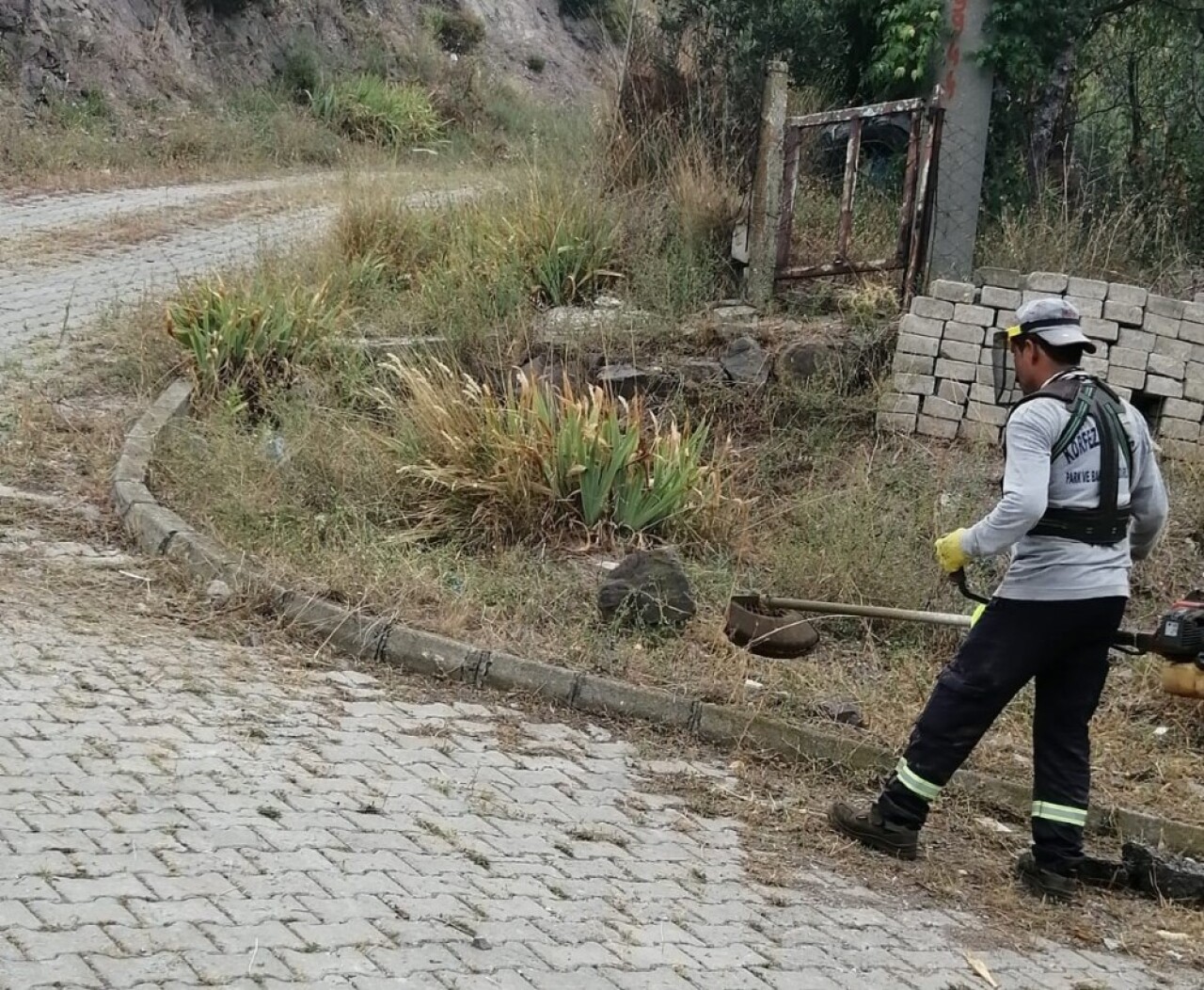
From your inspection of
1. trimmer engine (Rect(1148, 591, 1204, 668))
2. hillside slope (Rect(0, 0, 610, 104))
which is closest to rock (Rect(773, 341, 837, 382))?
trimmer engine (Rect(1148, 591, 1204, 668))

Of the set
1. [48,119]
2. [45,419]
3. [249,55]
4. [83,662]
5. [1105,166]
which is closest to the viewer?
[83,662]

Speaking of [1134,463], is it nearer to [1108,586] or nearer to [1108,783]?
[1108,586]

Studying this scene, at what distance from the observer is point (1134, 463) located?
4.80m

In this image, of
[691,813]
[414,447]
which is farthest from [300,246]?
[691,813]

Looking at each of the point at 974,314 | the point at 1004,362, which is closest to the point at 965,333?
the point at 974,314

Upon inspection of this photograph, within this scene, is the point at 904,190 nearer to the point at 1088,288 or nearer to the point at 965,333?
the point at 965,333

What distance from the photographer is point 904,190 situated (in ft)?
30.4

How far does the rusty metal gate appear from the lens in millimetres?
9055

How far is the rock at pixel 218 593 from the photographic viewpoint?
6.32 metres

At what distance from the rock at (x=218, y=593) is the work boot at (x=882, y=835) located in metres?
2.78

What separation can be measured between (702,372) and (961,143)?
8.09ft

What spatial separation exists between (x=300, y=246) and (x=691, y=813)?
25.1ft

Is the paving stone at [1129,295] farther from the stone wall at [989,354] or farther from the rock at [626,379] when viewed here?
the rock at [626,379]

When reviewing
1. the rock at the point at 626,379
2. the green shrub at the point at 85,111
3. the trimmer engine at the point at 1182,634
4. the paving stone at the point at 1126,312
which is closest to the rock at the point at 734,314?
the rock at the point at 626,379
